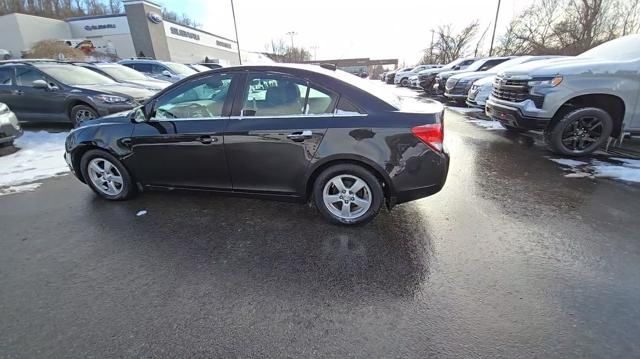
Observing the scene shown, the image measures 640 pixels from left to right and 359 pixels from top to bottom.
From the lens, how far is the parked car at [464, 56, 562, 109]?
927 centimetres

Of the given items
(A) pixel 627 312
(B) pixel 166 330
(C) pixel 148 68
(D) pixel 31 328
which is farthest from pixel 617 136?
(C) pixel 148 68

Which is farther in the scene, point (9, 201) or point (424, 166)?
point (9, 201)

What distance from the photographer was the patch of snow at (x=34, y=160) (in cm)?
522

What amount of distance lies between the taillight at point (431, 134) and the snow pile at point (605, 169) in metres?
3.00

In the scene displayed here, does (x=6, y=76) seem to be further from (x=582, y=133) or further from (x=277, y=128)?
(x=582, y=133)

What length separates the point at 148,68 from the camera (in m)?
14.1

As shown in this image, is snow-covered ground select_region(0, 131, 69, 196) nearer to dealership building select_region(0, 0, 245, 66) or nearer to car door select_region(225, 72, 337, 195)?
car door select_region(225, 72, 337, 195)

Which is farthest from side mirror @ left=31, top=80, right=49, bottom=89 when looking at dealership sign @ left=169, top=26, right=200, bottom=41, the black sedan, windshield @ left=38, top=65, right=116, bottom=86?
dealership sign @ left=169, top=26, right=200, bottom=41

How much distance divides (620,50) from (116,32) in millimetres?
52837

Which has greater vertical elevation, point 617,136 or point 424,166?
point 424,166

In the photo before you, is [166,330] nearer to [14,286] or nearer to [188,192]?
[14,286]

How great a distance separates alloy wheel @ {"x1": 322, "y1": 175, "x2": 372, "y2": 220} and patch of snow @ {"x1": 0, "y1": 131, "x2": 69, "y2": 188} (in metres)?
4.83

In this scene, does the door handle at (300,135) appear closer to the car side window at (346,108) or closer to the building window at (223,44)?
the car side window at (346,108)

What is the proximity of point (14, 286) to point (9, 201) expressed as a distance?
245 cm
